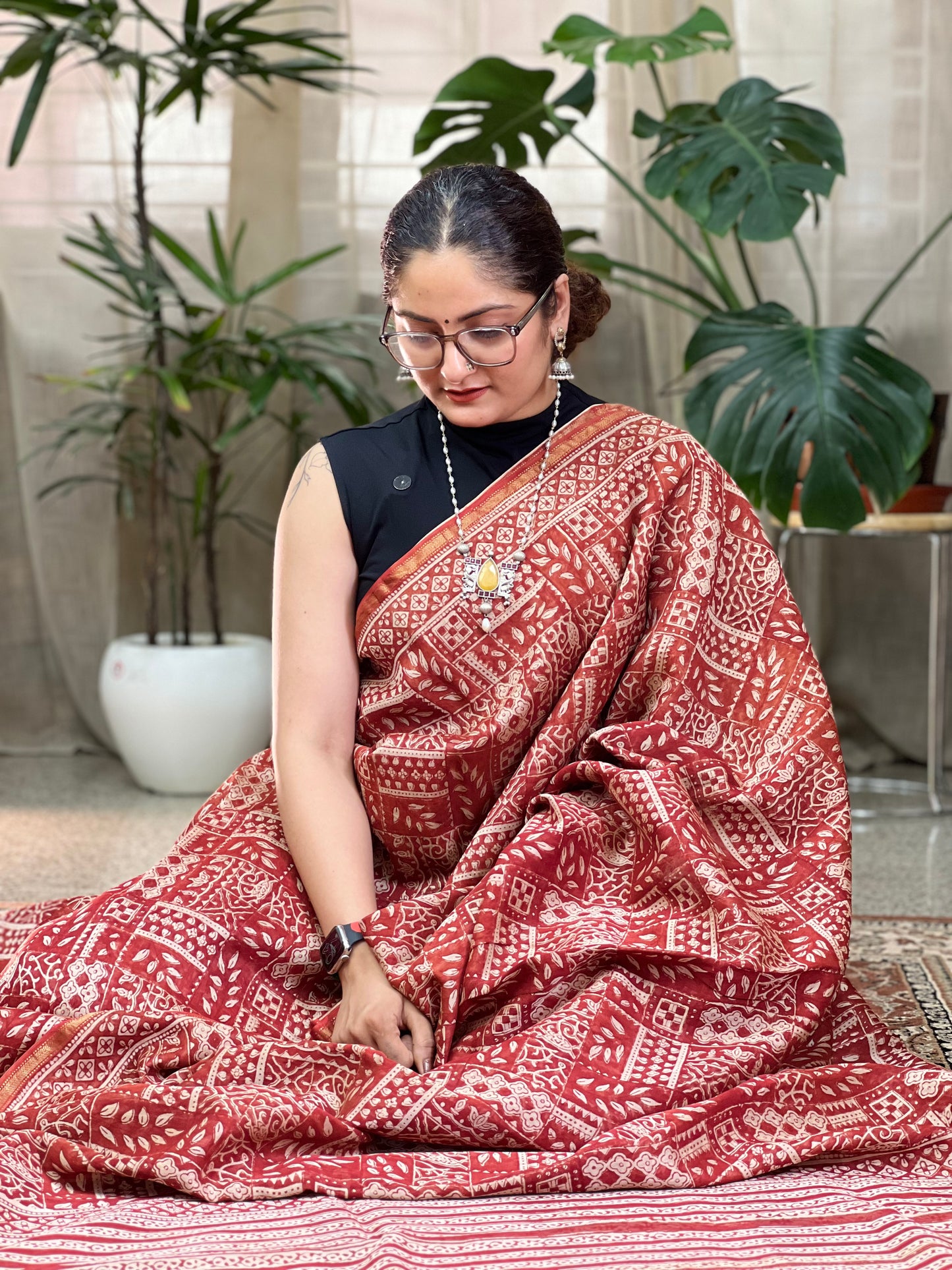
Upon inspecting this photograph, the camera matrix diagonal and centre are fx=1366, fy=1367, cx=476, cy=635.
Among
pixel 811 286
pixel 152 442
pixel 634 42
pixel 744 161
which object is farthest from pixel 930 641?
pixel 152 442

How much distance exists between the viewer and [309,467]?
1506 millimetres

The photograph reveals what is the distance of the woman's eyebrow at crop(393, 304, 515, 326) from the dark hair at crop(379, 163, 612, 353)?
3cm

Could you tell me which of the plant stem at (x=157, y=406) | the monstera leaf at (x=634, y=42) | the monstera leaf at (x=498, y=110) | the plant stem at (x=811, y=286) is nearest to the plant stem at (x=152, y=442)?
the plant stem at (x=157, y=406)

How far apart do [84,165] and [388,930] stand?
2.69 meters

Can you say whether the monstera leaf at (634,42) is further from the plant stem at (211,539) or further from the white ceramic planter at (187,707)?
the white ceramic planter at (187,707)

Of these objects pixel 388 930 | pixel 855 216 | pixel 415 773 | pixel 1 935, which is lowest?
pixel 1 935

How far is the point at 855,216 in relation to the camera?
10.9ft

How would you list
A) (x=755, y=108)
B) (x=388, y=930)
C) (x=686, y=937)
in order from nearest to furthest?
(x=686, y=937), (x=388, y=930), (x=755, y=108)

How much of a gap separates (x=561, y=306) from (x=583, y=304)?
3.7 inches

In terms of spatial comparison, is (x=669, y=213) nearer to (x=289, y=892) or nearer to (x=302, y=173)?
(x=302, y=173)

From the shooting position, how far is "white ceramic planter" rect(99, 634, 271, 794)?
10.1 ft

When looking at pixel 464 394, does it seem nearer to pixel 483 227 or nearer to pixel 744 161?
pixel 483 227

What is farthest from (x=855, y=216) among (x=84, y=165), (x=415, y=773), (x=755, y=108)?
(x=415, y=773)

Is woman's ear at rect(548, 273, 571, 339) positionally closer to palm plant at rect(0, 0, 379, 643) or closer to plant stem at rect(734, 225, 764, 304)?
plant stem at rect(734, 225, 764, 304)
